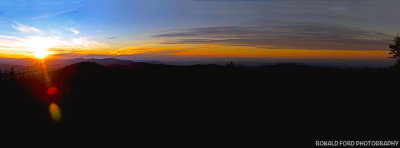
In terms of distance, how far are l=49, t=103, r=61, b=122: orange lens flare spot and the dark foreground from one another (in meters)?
0.34

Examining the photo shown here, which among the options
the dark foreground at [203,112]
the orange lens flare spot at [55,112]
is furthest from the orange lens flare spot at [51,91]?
the orange lens flare spot at [55,112]

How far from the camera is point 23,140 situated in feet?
37.8

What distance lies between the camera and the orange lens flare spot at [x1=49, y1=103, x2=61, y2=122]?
14.7 meters

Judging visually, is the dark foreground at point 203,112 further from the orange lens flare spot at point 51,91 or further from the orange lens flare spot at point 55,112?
the orange lens flare spot at point 51,91

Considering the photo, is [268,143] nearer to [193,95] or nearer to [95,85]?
[193,95]

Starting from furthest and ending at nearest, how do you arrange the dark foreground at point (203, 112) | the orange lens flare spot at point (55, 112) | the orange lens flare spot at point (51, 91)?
the orange lens flare spot at point (51, 91)
the orange lens flare spot at point (55, 112)
the dark foreground at point (203, 112)

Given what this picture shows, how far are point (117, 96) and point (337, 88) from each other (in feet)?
71.9

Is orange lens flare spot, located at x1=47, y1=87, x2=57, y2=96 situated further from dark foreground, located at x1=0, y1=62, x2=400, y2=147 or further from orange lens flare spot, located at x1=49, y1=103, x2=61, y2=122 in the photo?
orange lens flare spot, located at x1=49, y1=103, x2=61, y2=122

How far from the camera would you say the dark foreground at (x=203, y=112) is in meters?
12.2

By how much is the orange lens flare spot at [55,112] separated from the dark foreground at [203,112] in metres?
0.34

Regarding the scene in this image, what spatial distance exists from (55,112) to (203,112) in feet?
33.8

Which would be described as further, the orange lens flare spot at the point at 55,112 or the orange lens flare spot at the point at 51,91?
the orange lens flare spot at the point at 51,91

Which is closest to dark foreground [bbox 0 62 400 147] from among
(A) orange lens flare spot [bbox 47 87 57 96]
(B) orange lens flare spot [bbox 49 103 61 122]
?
(B) orange lens flare spot [bbox 49 103 61 122]

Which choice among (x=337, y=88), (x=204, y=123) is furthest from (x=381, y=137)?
(x=337, y=88)
